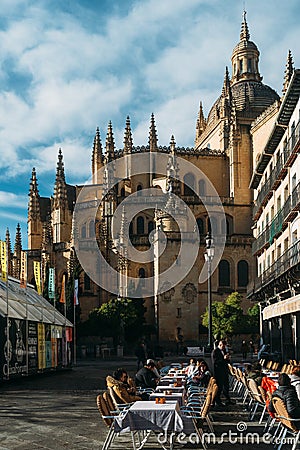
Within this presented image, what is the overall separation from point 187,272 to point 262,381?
38862 millimetres

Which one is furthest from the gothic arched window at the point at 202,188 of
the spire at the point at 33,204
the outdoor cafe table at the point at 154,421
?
the outdoor cafe table at the point at 154,421

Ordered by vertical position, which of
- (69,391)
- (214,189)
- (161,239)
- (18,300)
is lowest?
(69,391)

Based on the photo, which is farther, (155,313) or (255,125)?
(255,125)

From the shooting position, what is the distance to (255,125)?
5691cm

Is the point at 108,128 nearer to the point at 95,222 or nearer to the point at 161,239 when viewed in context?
the point at 95,222

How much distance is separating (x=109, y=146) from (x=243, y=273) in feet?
56.3

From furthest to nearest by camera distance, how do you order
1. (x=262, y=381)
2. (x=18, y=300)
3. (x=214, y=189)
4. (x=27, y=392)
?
(x=214, y=189) → (x=18, y=300) → (x=27, y=392) → (x=262, y=381)

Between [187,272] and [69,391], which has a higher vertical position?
[187,272]

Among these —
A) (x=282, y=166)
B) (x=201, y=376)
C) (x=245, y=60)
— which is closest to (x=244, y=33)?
(x=245, y=60)

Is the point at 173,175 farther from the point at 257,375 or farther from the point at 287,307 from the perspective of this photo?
the point at 257,375

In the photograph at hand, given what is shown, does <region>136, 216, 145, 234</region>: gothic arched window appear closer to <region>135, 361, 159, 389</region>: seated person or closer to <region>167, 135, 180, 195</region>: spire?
<region>167, 135, 180, 195</region>: spire

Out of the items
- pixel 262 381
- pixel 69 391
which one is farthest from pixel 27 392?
pixel 262 381

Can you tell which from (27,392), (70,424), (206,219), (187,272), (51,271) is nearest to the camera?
(70,424)

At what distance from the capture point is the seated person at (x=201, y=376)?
14.4m
